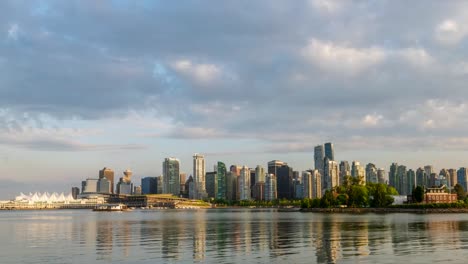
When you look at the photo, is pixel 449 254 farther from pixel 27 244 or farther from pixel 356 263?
pixel 27 244

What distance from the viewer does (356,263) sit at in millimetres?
44781

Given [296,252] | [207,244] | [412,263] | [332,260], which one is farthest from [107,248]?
[412,263]

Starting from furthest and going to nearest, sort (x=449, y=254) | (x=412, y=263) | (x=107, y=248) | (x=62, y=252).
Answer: (x=107, y=248) < (x=62, y=252) < (x=449, y=254) < (x=412, y=263)

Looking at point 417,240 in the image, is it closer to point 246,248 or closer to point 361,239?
point 361,239

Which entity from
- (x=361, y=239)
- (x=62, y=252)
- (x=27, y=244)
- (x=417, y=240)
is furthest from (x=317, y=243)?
(x=27, y=244)

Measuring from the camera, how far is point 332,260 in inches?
1858

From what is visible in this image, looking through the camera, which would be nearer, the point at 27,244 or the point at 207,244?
the point at 207,244

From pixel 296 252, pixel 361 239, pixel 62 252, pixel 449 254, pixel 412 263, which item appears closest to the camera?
pixel 412 263

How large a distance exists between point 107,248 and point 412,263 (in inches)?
1416

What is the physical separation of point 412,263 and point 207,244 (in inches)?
1142

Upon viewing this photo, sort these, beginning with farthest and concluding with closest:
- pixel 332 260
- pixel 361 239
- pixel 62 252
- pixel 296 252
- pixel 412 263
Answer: pixel 361 239, pixel 62 252, pixel 296 252, pixel 332 260, pixel 412 263

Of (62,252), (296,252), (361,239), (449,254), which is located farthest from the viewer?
(361,239)

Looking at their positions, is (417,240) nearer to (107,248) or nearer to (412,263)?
(412,263)

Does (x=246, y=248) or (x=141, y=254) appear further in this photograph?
(x=246, y=248)
